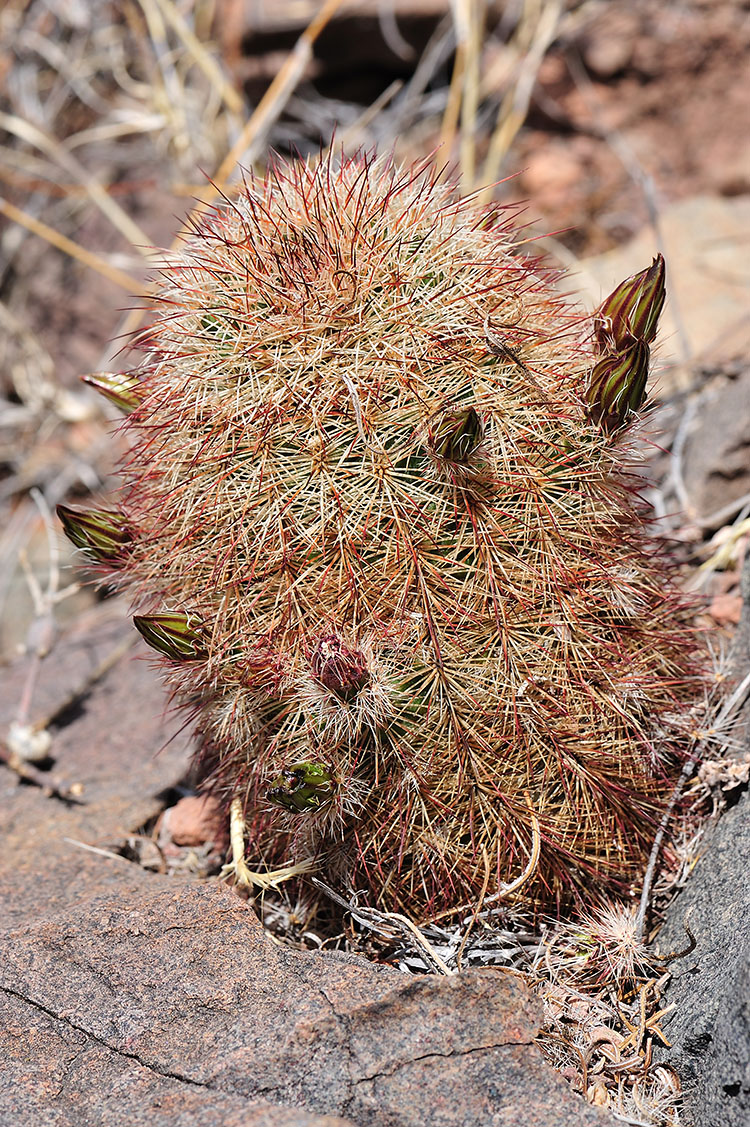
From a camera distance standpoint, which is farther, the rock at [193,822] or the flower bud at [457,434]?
the rock at [193,822]

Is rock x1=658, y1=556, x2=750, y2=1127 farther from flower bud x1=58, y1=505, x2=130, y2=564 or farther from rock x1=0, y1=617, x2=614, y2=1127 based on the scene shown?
flower bud x1=58, y1=505, x2=130, y2=564

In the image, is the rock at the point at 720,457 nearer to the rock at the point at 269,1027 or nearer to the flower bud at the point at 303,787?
the flower bud at the point at 303,787

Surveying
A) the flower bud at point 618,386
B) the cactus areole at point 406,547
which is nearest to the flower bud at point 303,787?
the cactus areole at point 406,547

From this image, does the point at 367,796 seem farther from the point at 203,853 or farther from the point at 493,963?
the point at 203,853

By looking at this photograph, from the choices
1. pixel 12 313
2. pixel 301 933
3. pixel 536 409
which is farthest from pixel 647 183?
pixel 12 313

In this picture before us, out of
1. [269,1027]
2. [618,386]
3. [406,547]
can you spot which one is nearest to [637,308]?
[618,386]

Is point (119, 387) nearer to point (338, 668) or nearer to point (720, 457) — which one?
point (338, 668)

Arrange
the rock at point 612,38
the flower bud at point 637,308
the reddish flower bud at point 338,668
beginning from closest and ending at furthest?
the reddish flower bud at point 338,668 → the flower bud at point 637,308 → the rock at point 612,38

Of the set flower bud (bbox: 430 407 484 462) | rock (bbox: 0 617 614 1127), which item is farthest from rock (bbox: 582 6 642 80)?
rock (bbox: 0 617 614 1127)
